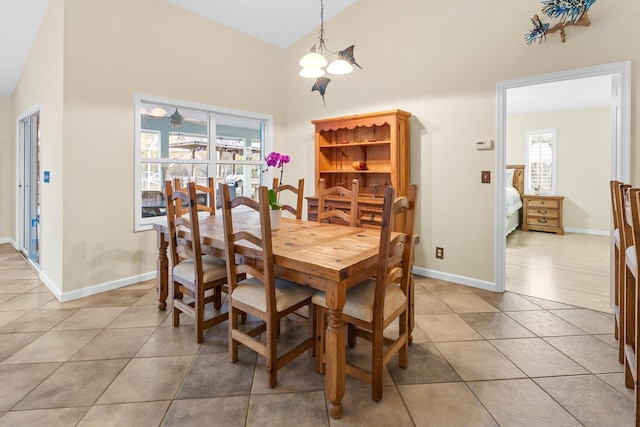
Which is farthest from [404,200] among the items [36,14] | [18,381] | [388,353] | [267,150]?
[36,14]

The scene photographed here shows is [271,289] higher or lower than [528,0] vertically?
lower

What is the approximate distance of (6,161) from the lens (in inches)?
208

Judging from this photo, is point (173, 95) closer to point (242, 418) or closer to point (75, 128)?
point (75, 128)

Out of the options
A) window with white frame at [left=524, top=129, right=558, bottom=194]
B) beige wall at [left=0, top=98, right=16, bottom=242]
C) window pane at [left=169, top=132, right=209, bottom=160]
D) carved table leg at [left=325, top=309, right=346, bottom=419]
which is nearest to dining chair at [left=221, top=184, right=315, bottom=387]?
carved table leg at [left=325, top=309, right=346, bottom=419]

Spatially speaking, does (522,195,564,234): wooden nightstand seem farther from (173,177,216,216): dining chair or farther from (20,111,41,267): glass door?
(20,111,41,267): glass door

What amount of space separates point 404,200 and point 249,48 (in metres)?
3.79

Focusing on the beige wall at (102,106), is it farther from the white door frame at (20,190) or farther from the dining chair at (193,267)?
the dining chair at (193,267)

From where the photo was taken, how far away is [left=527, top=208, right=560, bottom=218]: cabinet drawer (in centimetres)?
652

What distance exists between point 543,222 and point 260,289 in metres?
6.72

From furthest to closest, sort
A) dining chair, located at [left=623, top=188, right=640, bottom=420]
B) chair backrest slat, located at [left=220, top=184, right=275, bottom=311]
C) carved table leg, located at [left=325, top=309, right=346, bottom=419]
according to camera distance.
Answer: chair backrest slat, located at [left=220, top=184, right=275, bottom=311], carved table leg, located at [left=325, top=309, right=346, bottom=419], dining chair, located at [left=623, top=188, right=640, bottom=420]

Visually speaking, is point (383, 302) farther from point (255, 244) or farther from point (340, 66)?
point (340, 66)

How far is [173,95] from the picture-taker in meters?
3.77

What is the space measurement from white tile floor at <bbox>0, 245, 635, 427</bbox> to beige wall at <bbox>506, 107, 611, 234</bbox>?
15.6 ft

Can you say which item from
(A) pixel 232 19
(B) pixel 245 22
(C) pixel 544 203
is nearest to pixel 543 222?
(C) pixel 544 203
